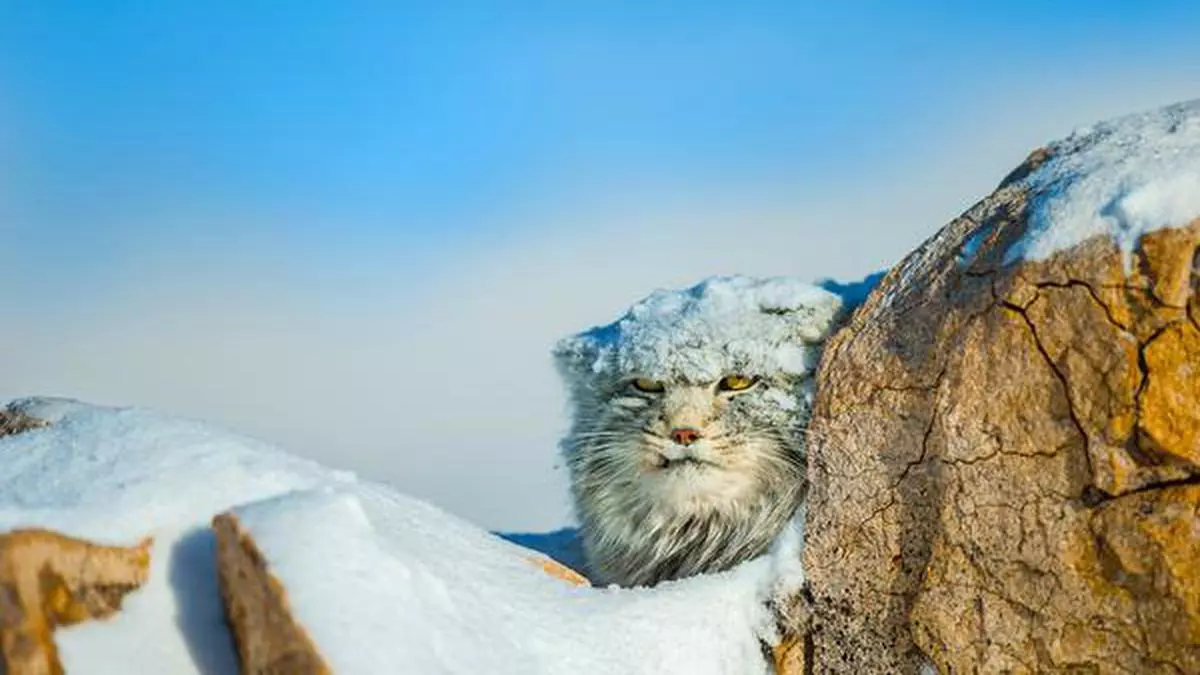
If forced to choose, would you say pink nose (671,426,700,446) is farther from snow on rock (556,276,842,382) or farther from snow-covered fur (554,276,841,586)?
snow on rock (556,276,842,382)

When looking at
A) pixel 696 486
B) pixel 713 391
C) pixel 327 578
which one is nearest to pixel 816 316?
pixel 713 391

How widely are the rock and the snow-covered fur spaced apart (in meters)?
0.39

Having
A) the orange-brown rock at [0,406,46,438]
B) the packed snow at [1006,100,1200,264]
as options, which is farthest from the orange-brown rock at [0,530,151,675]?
the packed snow at [1006,100,1200,264]

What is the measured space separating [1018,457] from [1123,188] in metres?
0.71

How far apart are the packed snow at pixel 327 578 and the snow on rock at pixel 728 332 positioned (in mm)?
816

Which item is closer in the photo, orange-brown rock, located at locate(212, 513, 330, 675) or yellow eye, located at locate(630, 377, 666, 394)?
orange-brown rock, located at locate(212, 513, 330, 675)

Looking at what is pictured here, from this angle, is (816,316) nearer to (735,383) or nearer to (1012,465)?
(735,383)

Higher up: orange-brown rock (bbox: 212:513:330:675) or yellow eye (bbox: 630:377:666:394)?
yellow eye (bbox: 630:377:666:394)

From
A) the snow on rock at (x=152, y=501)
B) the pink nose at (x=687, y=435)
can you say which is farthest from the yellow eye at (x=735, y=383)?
the snow on rock at (x=152, y=501)

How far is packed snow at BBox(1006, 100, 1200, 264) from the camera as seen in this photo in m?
3.33

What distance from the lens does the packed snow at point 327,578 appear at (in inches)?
115

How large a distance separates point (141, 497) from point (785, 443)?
200cm

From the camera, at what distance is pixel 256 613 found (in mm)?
2881

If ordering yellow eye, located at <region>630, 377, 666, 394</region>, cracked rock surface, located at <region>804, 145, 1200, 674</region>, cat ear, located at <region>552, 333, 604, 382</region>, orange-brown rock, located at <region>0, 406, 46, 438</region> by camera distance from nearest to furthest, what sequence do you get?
cracked rock surface, located at <region>804, 145, 1200, 674</region> → orange-brown rock, located at <region>0, 406, 46, 438</region> → yellow eye, located at <region>630, 377, 666, 394</region> → cat ear, located at <region>552, 333, 604, 382</region>
